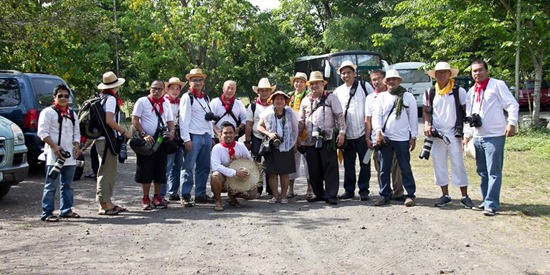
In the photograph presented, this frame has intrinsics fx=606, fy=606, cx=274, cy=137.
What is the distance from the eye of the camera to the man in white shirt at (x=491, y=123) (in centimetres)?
753

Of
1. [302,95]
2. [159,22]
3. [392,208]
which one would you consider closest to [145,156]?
[302,95]

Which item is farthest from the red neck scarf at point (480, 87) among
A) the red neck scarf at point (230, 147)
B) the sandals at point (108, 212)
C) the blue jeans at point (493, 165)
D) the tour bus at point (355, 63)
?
the tour bus at point (355, 63)

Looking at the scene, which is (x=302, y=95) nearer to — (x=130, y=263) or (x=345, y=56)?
(x=130, y=263)

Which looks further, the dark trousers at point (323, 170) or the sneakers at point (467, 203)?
the dark trousers at point (323, 170)

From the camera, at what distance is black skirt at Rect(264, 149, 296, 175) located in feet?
28.3

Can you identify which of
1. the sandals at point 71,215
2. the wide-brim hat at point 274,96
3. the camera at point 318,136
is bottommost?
the sandals at point 71,215

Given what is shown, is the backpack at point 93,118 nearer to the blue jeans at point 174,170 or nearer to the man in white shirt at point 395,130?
the blue jeans at point 174,170

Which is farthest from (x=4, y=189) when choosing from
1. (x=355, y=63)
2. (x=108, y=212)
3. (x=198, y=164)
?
(x=355, y=63)

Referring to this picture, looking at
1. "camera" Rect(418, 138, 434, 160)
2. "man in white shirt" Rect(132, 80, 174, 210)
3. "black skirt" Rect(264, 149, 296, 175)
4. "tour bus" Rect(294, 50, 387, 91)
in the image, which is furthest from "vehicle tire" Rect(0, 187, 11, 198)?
"tour bus" Rect(294, 50, 387, 91)

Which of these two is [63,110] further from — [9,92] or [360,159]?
[9,92]

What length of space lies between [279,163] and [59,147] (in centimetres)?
296

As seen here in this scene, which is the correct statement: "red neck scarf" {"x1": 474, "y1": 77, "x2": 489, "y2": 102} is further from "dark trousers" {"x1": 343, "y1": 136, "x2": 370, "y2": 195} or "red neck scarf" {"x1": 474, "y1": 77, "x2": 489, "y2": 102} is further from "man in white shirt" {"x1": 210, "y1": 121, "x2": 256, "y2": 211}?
"man in white shirt" {"x1": 210, "y1": 121, "x2": 256, "y2": 211}

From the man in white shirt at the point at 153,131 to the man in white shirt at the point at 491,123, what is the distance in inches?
161

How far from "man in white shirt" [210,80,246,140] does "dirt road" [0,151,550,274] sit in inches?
51.6
